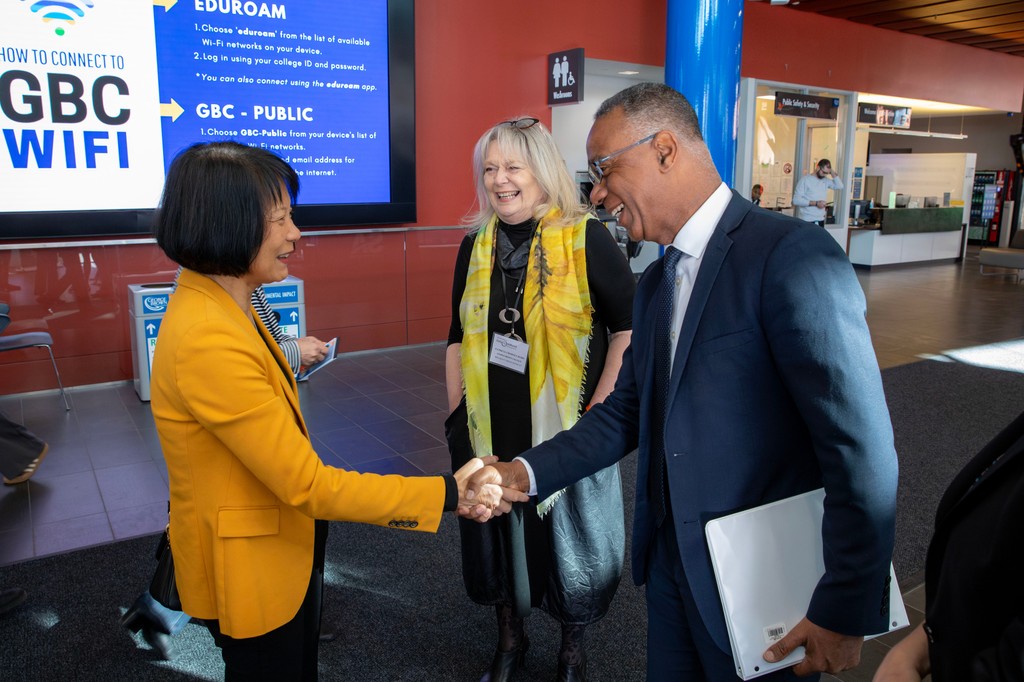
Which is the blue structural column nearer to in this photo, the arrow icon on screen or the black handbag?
the arrow icon on screen

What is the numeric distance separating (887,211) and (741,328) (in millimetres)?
14257

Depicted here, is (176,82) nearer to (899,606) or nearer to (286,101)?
(286,101)

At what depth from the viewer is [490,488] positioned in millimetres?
1824

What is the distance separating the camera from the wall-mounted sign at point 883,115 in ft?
46.3

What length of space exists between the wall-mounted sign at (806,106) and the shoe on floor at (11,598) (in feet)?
35.8

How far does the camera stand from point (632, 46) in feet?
29.5

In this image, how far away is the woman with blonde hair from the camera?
7.46ft

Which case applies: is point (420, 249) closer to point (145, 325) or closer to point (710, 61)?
point (145, 325)

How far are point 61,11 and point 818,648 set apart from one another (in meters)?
6.34

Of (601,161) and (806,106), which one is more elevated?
(806,106)

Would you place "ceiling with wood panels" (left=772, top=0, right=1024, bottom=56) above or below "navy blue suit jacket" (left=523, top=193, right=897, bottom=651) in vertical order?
above

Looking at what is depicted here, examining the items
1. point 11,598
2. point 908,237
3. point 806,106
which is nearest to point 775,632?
point 11,598

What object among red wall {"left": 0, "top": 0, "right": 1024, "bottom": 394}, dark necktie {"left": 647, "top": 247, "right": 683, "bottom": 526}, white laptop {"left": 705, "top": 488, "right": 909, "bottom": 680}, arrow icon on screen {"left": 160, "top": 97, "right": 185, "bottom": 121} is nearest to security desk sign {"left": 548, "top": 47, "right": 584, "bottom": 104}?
red wall {"left": 0, "top": 0, "right": 1024, "bottom": 394}

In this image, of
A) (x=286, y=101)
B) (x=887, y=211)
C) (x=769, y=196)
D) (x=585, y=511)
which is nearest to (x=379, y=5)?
(x=286, y=101)
